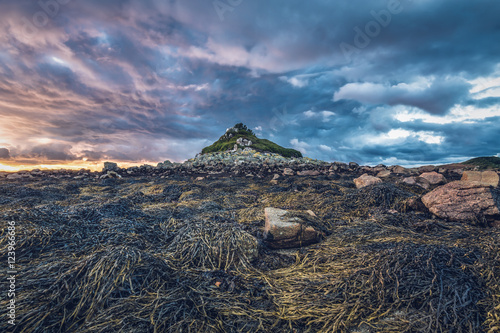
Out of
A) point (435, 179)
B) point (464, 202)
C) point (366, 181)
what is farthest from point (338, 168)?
point (464, 202)

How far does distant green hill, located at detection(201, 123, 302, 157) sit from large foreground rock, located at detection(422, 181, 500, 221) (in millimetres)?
24250

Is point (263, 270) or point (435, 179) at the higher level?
point (435, 179)

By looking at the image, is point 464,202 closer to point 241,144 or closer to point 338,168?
point 338,168

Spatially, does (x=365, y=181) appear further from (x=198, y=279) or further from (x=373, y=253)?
(x=198, y=279)

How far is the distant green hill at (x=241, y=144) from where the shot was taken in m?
29.8

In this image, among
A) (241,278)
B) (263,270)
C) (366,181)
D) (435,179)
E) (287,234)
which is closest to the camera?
(241,278)

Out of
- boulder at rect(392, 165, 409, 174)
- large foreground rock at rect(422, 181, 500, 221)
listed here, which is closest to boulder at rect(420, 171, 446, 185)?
large foreground rock at rect(422, 181, 500, 221)

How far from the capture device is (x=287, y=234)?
10.3 feet

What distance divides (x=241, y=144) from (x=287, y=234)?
26.7 m

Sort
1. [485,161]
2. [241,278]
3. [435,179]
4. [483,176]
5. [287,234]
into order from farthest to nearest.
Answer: [485,161], [435,179], [483,176], [287,234], [241,278]

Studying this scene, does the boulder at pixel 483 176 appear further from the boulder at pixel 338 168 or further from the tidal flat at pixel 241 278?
the boulder at pixel 338 168

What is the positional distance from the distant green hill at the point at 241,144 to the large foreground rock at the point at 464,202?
2425 centimetres

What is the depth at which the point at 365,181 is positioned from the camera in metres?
7.07

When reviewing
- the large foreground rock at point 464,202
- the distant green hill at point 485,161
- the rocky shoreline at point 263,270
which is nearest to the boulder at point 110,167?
the rocky shoreline at point 263,270
